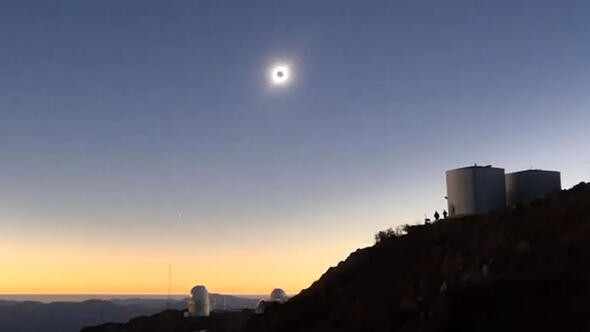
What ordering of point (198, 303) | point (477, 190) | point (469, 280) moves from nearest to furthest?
point (469, 280) < point (477, 190) < point (198, 303)

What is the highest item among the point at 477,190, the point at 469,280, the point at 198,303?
the point at 477,190

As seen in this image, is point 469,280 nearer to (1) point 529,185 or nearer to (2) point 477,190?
(2) point 477,190

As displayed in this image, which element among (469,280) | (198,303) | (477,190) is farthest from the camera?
(198,303)

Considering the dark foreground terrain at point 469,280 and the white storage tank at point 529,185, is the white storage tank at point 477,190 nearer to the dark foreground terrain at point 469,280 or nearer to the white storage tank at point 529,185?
the white storage tank at point 529,185

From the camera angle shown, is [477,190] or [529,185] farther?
[529,185]

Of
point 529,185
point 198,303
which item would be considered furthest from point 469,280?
point 198,303

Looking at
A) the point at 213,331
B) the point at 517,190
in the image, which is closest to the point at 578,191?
the point at 517,190
